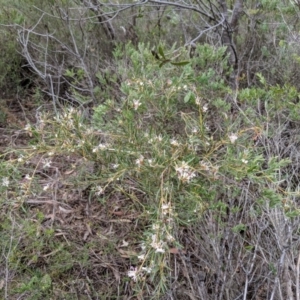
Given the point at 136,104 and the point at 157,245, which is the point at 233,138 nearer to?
the point at 136,104

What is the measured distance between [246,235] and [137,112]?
113 centimetres

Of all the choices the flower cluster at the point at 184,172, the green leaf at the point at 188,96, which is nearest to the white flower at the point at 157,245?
the flower cluster at the point at 184,172

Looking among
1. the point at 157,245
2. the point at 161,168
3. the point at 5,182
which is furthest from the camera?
the point at 5,182

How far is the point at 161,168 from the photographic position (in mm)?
2205

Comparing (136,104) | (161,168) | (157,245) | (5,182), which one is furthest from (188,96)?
(5,182)

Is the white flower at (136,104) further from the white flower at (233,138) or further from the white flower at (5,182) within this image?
the white flower at (5,182)

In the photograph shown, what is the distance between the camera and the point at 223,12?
388 centimetres

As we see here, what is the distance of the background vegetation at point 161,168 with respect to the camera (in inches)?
89.9

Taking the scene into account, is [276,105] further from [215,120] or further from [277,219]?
[277,219]

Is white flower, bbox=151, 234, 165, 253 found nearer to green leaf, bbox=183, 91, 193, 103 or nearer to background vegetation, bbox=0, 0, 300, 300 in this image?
background vegetation, bbox=0, 0, 300, 300

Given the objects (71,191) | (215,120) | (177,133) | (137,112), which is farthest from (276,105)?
(71,191)

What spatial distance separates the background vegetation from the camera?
7.49 feet

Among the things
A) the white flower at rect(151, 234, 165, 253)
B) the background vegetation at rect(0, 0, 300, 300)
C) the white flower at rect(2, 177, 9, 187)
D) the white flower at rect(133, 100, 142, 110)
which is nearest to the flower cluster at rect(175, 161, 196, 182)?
the background vegetation at rect(0, 0, 300, 300)

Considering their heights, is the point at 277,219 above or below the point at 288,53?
below
